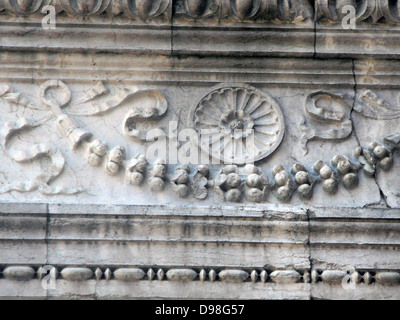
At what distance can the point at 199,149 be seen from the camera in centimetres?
598

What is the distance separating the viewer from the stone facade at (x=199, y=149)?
18.4 ft

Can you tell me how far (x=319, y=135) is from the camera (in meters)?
6.05

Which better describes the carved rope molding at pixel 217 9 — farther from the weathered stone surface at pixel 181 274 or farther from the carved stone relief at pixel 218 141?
the weathered stone surface at pixel 181 274

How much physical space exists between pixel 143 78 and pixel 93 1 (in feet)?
1.64

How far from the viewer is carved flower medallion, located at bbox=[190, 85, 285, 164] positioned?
5992 mm

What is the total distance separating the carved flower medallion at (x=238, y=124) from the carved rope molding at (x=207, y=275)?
26.6 inches

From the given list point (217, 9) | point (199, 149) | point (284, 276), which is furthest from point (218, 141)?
point (284, 276)

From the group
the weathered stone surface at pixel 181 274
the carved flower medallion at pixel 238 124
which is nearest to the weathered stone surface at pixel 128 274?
the weathered stone surface at pixel 181 274

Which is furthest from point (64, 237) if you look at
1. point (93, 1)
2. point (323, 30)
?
point (323, 30)

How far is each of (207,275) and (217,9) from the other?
4.93 ft

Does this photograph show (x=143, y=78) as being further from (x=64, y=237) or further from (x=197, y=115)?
(x=64, y=237)

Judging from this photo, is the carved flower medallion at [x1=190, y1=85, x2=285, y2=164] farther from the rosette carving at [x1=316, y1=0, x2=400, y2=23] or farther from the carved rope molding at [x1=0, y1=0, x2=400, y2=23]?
the rosette carving at [x1=316, y1=0, x2=400, y2=23]
